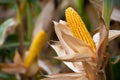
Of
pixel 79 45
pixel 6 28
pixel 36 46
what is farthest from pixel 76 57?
pixel 6 28

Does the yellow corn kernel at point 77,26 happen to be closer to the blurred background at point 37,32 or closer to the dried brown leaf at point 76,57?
→ the dried brown leaf at point 76,57

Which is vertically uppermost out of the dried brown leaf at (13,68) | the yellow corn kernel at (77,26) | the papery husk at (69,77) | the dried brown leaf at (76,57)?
the yellow corn kernel at (77,26)

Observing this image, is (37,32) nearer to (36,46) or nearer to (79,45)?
(36,46)

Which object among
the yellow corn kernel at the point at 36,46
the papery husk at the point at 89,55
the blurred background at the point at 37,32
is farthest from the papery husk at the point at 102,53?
the yellow corn kernel at the point at 36,46

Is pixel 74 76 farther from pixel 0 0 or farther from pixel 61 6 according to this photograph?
pixel 0 0

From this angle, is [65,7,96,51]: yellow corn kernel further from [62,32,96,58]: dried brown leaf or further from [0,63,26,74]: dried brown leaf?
[0,63,26,74]: dried brown leaf

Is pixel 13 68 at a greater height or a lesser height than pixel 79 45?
lesser

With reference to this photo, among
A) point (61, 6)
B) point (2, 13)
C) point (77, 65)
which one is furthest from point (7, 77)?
point (2, 13)
